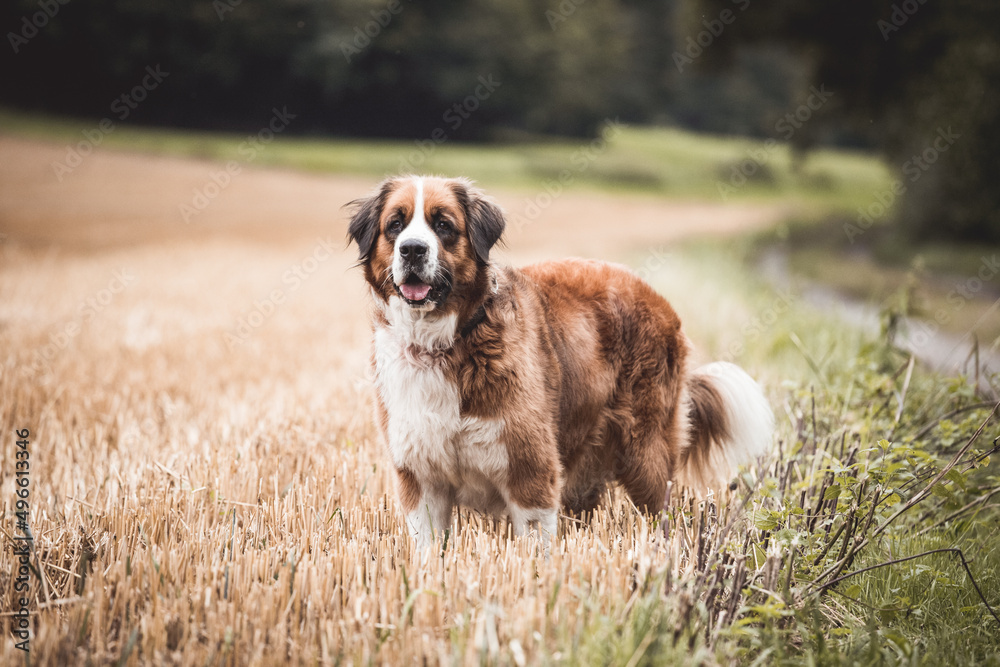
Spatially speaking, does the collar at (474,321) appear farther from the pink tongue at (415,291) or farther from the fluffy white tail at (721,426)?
the fluffy white tail at (721,426)

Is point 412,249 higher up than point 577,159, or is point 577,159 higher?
point 577,159

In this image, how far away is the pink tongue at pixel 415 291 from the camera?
2.84 m

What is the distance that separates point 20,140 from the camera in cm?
1728

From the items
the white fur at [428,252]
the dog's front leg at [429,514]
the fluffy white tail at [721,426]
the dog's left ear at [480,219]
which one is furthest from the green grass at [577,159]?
the dog's front leg at [429,514]

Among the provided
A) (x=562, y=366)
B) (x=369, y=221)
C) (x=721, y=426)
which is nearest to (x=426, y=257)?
(x=369, y=221)

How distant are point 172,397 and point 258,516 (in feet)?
8.96

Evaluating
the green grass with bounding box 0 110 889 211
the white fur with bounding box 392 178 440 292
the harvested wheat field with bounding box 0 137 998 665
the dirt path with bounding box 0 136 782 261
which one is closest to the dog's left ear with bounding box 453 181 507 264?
the white fur with bounding box 392 178 440 292

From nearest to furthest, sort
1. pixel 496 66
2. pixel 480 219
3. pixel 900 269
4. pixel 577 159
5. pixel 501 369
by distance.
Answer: pixel 501 369 → pixel 480 219 → pixel 900 269 → pixel 577 159 → pixel 496 66

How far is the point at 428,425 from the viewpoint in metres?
2.87

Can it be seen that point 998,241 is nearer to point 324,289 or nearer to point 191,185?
point 324,289

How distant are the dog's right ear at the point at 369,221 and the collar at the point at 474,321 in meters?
0.59

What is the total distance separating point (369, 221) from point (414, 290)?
510mm

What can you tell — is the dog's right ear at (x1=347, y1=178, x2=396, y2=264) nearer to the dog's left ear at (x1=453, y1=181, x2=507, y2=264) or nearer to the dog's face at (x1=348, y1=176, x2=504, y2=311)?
the dog's face at (x1=348, y1=176, x2=504, y2=311)

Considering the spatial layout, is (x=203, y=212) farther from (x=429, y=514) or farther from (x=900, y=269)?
(x=900, y=269)
